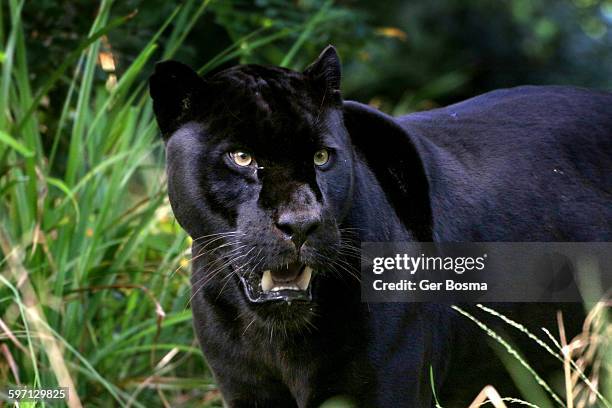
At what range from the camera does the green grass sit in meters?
4.38

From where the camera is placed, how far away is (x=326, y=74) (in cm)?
361

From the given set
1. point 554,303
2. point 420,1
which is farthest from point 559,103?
point 420,1

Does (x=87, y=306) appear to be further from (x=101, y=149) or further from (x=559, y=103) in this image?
(x=559, y=103)

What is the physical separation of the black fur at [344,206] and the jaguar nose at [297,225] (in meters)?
0.01

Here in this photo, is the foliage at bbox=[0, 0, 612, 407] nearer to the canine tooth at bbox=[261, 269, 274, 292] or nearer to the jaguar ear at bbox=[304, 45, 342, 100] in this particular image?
the canine tooth at bbox=[261, 269, 274, 292]

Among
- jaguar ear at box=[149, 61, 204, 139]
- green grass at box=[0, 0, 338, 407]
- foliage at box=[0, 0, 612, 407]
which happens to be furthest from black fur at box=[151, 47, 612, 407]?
green grass at box=[0, 0, 338, 407]

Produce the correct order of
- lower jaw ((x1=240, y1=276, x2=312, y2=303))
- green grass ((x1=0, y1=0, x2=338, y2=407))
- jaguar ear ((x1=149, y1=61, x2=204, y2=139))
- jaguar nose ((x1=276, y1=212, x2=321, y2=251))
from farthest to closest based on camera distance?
green grass ((x1=0, y1=0, x2=338, y2=407)) → jaguar ear ((x1=149, y1=61, x2=204, y2=139)) → lower jaw ((x1=240, y1=276, x2=312, y2=303)) → jaguar nose ((x1=276, y1=212, x2=321, y2=251))

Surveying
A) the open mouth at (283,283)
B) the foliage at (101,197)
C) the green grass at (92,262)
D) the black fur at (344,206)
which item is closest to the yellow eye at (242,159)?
the black fur at (344,206)

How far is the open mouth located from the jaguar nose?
138 millimetres

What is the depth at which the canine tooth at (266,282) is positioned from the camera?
11.0ft

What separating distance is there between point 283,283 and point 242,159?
14.5 inches

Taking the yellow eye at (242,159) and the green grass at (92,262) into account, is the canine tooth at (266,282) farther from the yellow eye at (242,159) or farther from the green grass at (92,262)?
the green grass at (92,262)

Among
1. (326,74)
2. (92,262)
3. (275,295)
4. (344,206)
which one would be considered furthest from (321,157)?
(92,262)

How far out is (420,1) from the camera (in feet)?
42.3
